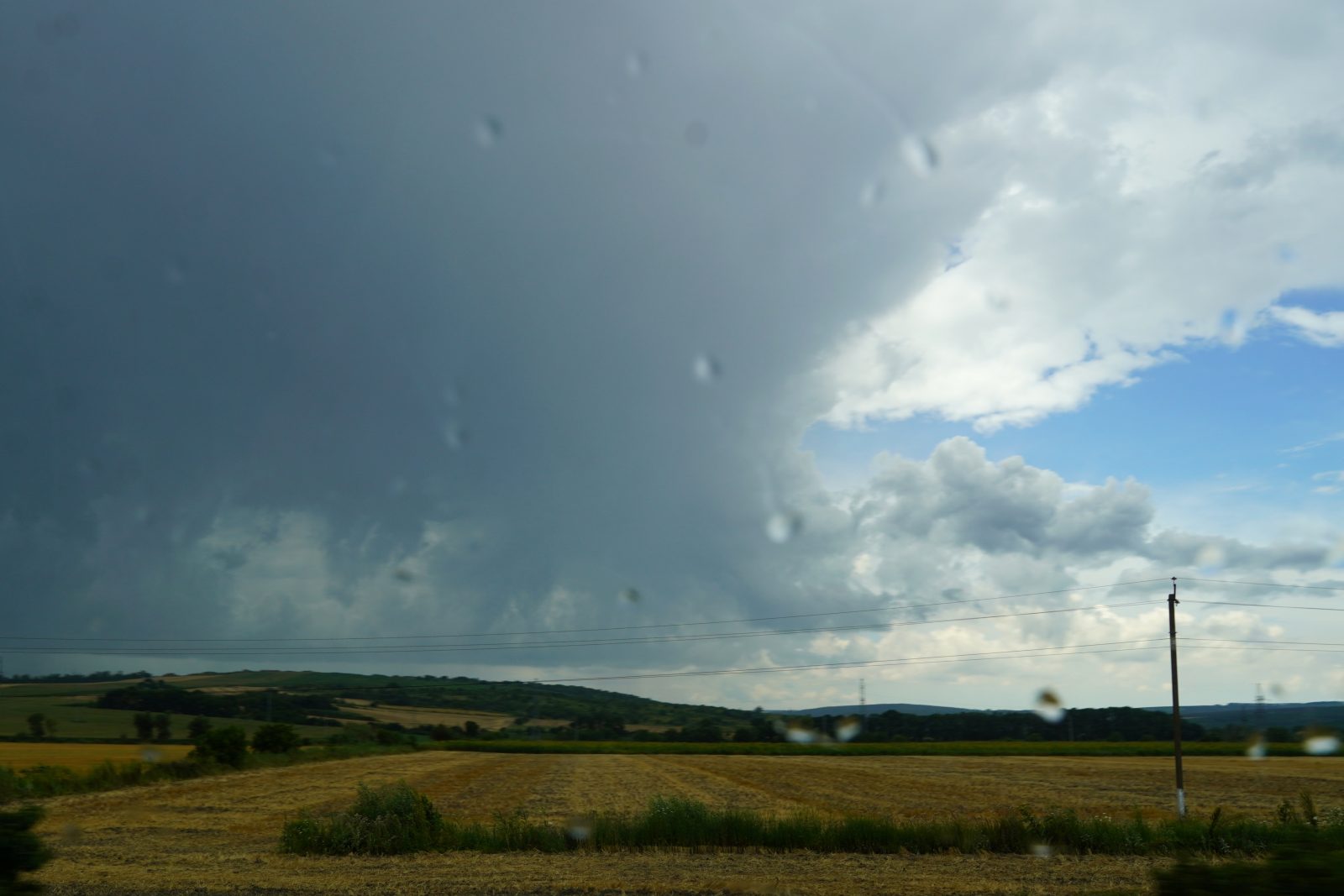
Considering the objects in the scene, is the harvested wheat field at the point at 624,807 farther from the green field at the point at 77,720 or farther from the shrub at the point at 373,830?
the green field at the point at 77,720

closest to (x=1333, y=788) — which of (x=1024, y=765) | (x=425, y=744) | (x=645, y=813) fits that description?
(x=1024, y=765)

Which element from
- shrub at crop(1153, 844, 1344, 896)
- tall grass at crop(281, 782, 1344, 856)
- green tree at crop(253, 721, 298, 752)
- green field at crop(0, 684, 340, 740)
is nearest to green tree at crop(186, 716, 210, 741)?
green field at crop(0, 684, 340, 740)

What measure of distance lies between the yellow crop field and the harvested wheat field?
1120cm

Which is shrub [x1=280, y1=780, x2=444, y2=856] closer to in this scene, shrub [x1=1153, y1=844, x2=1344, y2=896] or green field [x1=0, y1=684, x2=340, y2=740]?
shrub [x1=1153, y1=844, x2=1344, y2=896]

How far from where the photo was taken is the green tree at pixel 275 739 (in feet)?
276

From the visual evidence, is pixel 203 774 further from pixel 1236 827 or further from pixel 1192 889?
pixel 1192 889

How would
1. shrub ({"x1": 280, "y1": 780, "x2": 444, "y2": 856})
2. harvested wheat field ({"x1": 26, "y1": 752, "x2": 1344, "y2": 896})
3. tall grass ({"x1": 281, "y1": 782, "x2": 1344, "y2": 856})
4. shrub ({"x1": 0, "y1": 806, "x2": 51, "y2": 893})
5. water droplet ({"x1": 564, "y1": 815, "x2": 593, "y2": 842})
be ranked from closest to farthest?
shrub ({"x1": 0, "y1": 806, "x2": 51, "y2": 893})
harvested wheat field ({"x1": 26, "y1": 752, "x2": 1344, "y2": 896})
shrub ({"x1": 280, "y1": 780, "x2": 444, "y2": 856})
tall grass ({"x1": 281, "y1": 782, "x2": 1344, "y2": 856})
water droplet ({"x1": 564, "y1": 815, "x2": 593, "y2": 842})

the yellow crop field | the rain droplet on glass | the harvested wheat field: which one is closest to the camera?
the harvested wheat field

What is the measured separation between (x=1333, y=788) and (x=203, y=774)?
66.7m

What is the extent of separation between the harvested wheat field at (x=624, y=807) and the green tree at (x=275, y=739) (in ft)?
20.8

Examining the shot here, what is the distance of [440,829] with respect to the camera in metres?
24.2

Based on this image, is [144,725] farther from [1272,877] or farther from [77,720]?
[1272,877]

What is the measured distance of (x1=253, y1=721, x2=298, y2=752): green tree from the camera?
276 ft

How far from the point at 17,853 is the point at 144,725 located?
11374 centimetres
